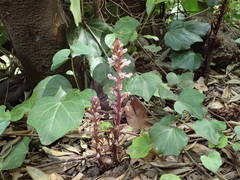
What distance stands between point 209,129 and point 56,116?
55 centimetres

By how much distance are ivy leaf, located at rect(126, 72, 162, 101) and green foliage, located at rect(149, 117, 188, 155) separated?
0.13 meters

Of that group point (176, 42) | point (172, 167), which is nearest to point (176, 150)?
point (172, 167)

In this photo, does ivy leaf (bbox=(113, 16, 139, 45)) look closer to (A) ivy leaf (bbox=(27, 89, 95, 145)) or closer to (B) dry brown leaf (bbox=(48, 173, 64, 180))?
(A) ivy leaf (bbox=(27, 89, 95, 145))

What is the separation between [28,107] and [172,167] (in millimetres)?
596

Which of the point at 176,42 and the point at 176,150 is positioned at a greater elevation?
the point at 176,42

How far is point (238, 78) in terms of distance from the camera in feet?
5.99

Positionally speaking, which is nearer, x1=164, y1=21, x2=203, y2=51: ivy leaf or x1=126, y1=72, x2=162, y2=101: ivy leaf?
x1=126, y1=72, x2=162, y2=101: ivy leaf

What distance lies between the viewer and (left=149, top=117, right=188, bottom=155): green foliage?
119 centimetres

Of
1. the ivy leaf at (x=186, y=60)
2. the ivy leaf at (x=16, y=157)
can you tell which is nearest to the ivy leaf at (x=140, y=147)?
the ivy leaf at (x=16, y=157)

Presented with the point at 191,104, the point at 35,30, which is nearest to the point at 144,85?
the point at 191,104

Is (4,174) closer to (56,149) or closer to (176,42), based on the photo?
(56,149)

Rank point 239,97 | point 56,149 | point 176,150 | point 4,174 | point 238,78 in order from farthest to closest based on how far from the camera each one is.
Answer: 1. point 238,78
2. point 239,97
3. point 56,149
4. point 4,174
5. point 176,150

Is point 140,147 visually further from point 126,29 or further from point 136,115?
point 126,29

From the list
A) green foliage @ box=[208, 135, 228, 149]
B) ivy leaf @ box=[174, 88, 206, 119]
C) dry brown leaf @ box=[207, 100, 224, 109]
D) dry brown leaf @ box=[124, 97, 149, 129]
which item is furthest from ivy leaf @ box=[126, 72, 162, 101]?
dry brown leaf @ box=[207, 100, 224, 109]
